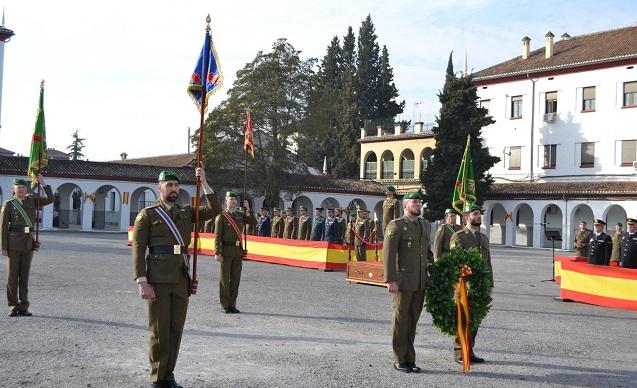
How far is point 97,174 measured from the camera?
49312mm

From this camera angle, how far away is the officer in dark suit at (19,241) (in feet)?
37.5

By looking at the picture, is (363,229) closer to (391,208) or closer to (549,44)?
(391,208)

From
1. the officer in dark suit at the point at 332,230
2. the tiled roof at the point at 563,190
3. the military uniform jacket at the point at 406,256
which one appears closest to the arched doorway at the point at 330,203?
the tiled roof at the point at 563,190

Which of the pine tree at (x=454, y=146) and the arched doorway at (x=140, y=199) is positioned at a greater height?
the pine tree at (x=454, y=146)

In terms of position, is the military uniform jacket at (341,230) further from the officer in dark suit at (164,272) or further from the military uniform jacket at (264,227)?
the officer in dark suit at (164,272)

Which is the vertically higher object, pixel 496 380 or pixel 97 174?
Result: pixel 97 174

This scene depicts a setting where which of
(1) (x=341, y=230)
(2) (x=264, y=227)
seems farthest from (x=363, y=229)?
(2) (x=264, y=227)

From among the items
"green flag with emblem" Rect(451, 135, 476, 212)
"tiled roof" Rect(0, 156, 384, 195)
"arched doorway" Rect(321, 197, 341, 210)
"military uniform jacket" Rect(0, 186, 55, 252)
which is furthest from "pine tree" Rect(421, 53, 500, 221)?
"military uniform jacket" Rect(0, 186, 55, 252)

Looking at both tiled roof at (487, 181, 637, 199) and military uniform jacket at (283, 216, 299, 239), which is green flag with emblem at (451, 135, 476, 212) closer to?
military uniform jacket at (283, 216, 299, 239)

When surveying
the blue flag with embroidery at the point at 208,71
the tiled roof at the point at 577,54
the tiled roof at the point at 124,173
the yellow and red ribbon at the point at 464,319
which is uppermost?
the tiled roof at the point at 577,54

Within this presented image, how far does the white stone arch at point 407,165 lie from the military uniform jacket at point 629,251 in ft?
145

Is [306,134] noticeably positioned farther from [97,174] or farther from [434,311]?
[434,311]

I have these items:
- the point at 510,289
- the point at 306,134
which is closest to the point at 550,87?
the point at 306,134

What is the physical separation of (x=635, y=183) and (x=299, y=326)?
1548 inches
